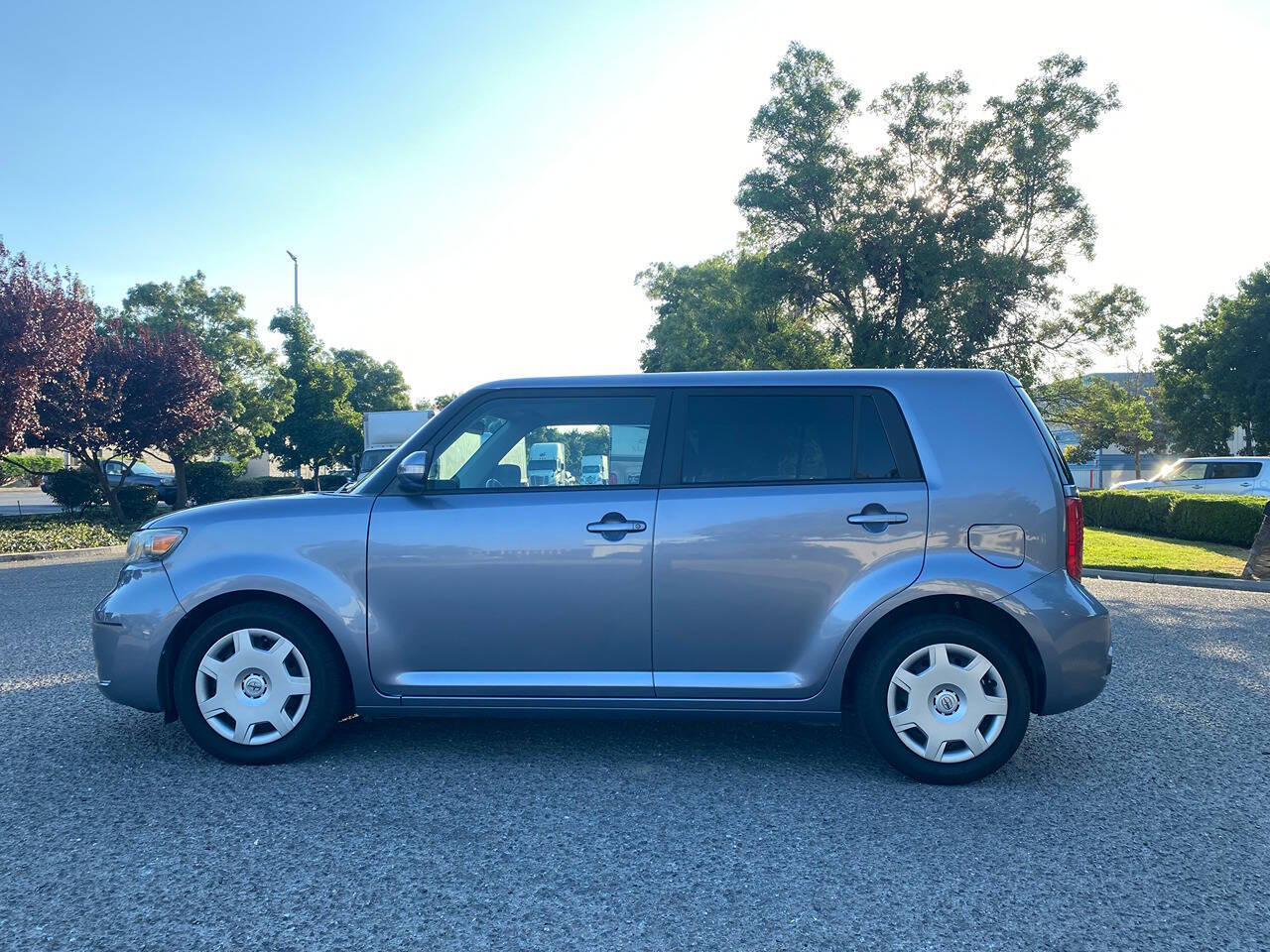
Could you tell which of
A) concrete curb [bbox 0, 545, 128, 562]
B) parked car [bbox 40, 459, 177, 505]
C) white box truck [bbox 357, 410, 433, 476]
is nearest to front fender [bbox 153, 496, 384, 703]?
concrete curb [bbox 0, 545, 128, 562]

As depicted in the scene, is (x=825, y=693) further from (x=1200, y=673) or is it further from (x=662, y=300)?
(x=662, y=300)

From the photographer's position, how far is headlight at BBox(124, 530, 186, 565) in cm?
435

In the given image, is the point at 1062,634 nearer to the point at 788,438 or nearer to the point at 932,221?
the point at 788,438

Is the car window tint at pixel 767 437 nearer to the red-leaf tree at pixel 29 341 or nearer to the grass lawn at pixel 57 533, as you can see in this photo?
the grass lawn at pixel 57 533

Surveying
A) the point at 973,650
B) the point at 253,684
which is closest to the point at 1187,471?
the point at 973,650

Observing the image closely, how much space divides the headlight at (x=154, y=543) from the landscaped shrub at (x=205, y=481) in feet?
89.6

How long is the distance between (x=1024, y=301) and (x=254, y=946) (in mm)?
24898

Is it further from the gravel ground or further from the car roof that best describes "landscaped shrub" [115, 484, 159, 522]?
the car roof

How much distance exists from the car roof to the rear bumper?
1007mm

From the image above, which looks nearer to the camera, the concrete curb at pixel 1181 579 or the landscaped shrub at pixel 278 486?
the concrete curb at pixel 1181 579

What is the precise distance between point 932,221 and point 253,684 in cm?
2327

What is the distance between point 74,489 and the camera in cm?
2364

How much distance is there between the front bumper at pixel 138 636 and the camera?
14.0ft

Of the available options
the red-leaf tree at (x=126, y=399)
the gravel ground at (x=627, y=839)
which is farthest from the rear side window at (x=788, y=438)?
the red-leaf tree at (x=126, y=399)
